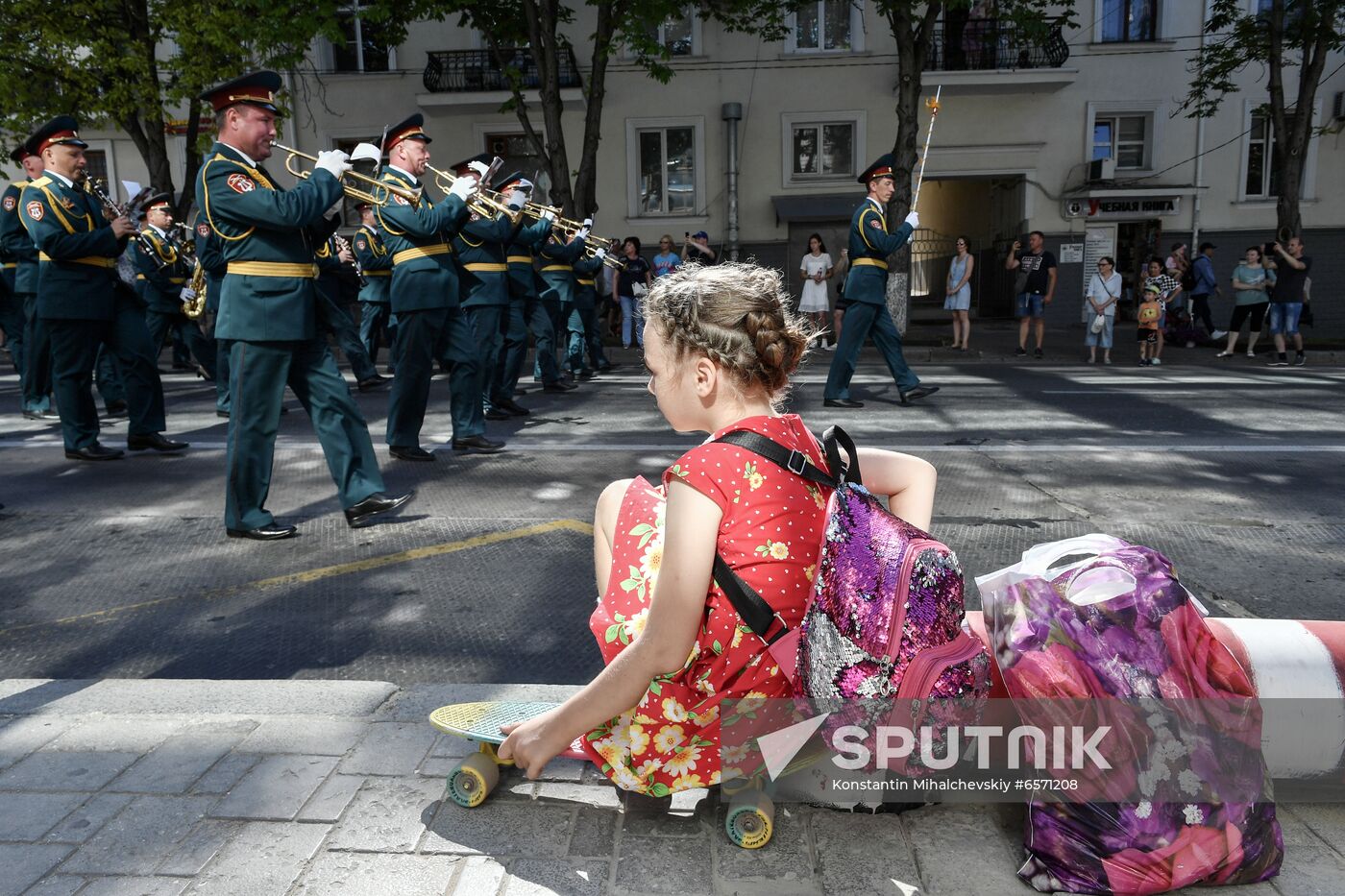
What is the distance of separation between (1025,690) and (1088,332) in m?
14.9

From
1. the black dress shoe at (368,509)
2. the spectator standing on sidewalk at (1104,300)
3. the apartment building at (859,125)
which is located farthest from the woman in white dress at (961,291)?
the black dress shoe at (368,509)

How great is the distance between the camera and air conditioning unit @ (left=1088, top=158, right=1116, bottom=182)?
76.4 feet

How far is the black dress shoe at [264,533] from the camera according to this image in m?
5.25

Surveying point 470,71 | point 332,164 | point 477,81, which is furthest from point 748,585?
point 470,71

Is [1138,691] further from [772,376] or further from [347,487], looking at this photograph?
[347,487]

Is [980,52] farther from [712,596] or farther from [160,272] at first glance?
[712,596]

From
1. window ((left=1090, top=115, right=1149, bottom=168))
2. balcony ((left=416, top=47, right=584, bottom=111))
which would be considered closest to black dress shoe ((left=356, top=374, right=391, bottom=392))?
balcony ((left=416, top=47, right=584, bottom=111))

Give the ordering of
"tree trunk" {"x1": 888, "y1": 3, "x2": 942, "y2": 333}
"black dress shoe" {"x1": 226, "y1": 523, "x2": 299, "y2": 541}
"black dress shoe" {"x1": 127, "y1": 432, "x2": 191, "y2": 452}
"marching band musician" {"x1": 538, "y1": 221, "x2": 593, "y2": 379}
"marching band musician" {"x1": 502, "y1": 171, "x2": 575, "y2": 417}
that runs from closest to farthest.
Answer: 1. "black dress shoe" {"x1": 226, "y1": 523, "x2": 299, "y2": 541}
2. "black dress shoe" {"x1": 127, "y1": 432, "x2": 191, "y2": 452}
3. "marching band musician" {"x1": 502, "y1": 171, "x2": 575, "y2": 417}
4. "marching band musician" {"x1": 538, "y1": 221, "x2": 593, "y2": 379}
5. "tree trunk" {"x1": 888, "y1": 3, "x2": 942, "y2": 333}

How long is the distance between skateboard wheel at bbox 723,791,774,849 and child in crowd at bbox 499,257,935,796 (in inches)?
3.5

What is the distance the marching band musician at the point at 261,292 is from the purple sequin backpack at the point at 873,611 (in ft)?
12.3

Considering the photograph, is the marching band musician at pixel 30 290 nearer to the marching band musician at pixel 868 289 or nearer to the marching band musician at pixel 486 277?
the marching band musician at pixel 486 277

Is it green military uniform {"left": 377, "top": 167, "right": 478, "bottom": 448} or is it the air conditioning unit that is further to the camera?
the air conditioning unit

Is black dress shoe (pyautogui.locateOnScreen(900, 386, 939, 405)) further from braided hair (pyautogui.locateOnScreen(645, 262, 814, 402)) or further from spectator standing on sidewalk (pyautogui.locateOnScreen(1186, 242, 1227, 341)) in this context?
spectator standing on sidewalk (pyautogui.locateOnScreen(1186, 242, 1227, 341))

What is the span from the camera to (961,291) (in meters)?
16.5
